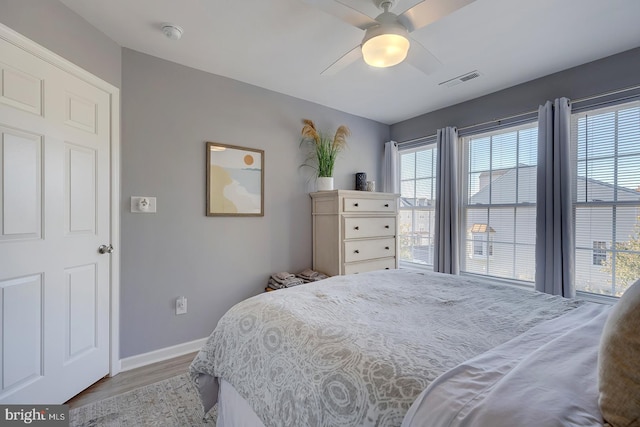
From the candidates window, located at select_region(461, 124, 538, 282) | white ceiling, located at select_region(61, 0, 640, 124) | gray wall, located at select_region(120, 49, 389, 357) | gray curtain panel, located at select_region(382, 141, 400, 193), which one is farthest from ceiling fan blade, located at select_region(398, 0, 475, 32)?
gray curtain panel, located at select_region(382, 141, 400, 193)

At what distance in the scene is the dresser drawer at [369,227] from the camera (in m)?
2.95

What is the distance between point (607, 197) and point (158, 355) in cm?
393

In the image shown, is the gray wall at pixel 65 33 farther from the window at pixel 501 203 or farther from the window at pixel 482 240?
the window at pixel 482 240

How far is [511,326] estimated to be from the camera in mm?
1101

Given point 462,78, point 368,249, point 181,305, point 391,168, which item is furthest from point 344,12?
point 391,168

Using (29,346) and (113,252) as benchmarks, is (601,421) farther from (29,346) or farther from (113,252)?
(113,252)

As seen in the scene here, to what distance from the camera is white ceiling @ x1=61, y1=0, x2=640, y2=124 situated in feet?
5.86

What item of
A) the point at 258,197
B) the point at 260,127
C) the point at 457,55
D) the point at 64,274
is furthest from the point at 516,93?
the point at 64,274

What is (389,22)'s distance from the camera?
1.60 metres

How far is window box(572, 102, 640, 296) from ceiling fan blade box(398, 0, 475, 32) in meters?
1.91

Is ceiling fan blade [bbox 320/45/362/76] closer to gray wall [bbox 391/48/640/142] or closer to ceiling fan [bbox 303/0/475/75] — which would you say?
ceiling fan [bbox 303/0/475/75]

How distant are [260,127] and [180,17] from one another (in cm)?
114

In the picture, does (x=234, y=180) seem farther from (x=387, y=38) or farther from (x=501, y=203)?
(x=501, y=203)

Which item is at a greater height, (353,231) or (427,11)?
(427,11)
